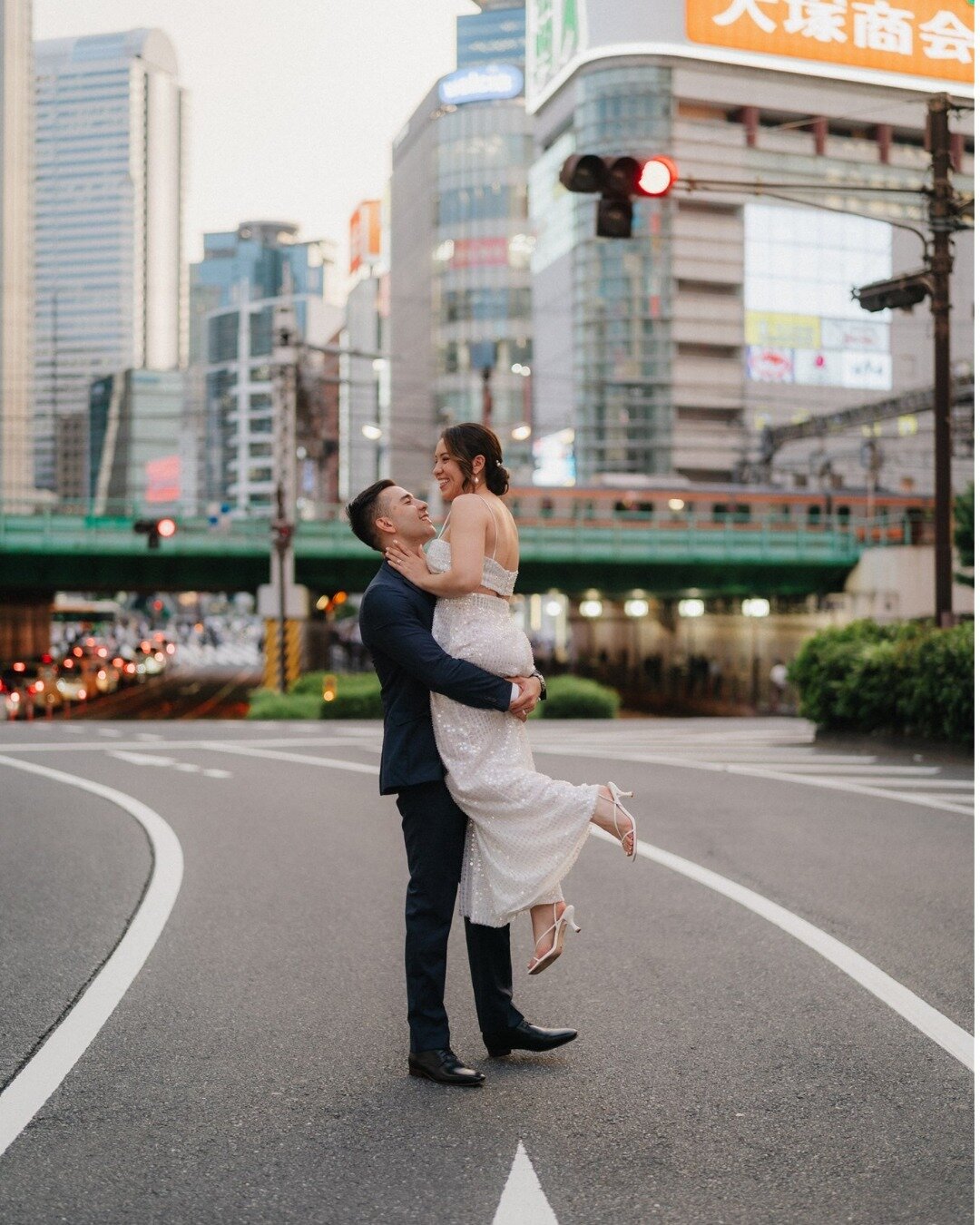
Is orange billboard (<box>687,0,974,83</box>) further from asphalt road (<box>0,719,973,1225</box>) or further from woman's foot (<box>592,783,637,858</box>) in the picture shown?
woman's foot (<box>592,783,637,858</box>)

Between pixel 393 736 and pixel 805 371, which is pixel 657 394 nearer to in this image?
pixel 805 371

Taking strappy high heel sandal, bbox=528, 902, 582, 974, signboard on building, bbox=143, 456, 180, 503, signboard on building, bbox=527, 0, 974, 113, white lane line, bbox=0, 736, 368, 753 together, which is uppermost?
signboard on building, bbox=527, 0, 974, 113

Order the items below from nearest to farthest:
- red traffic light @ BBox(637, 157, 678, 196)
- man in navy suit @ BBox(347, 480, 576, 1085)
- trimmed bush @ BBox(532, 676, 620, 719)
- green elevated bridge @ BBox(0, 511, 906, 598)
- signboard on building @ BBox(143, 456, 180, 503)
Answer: man in navy suit @ BBox(347, 480, 576, 1085)
red traffic light @ BBox(637, 157, 678, 196)
trimmed bush @ BBox(532, 676, 620, 719)
green elevated bridge @ BBox(0, 511, 906, 598)
signboard on building @ BBox(143, 456, 180, 503)

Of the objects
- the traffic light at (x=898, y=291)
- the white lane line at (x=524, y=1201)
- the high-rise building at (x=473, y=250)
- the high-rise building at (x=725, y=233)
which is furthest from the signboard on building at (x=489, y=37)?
the white lane line at (x=524, y=1201)

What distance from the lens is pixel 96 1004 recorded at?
17.2 feet

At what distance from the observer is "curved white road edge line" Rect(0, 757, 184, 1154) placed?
407cm

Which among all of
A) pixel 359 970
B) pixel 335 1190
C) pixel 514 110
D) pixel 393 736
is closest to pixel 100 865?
pixel 359 970

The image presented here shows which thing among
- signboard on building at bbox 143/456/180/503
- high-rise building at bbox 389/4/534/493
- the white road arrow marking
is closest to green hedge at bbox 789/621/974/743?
the white road arrow marking

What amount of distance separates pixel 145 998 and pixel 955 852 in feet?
19.1

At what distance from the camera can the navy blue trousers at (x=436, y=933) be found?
4363mm

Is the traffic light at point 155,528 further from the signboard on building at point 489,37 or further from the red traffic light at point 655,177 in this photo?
the signboard on building at point 489,37

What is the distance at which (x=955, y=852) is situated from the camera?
9.12 m

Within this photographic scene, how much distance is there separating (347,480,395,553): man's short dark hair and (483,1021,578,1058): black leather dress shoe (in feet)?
5.48

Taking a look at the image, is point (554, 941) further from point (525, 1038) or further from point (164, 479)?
point (164, 479)
